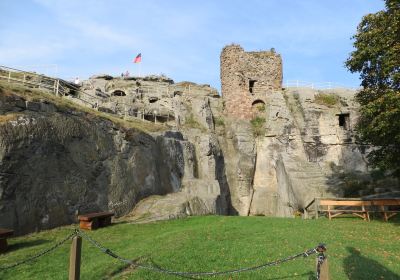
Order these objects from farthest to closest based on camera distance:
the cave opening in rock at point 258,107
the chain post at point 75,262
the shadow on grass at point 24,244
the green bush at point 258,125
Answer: the cave opening in rock at point 258,107 < the green bush at point 258,125 < the shadow on grass at point 24,244 < the chain post at point 75,262

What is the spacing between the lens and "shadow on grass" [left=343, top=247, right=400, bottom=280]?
973 cm

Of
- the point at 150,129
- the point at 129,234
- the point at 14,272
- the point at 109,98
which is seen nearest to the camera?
the point at 14,272

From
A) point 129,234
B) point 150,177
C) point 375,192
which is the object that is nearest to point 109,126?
point 150,177

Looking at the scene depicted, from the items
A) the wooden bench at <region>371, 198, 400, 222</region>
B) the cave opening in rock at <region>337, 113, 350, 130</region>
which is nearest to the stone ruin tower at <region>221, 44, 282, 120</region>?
the cave opening in rock at <region>337, 113, 350, 130</region>

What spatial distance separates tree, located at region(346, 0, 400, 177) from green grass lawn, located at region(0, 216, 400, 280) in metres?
4.19

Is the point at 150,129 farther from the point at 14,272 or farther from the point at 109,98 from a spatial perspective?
the point at 14,272

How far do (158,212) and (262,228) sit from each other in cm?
698

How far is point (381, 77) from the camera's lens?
60.3ft

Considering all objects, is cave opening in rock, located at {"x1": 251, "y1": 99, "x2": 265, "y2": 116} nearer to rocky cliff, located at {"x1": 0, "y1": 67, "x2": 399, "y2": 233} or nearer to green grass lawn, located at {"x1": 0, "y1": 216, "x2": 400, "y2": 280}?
rocky cliff, located at {"x1": 0, "y1": 67, "x2": 399, "y2": 233}

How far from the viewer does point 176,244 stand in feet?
41.8

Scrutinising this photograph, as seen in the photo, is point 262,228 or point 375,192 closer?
point 262,228

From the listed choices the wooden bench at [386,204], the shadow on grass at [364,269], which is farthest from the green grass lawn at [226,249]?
the wooden bench at [386,204]

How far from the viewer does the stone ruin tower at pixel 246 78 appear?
4006cm

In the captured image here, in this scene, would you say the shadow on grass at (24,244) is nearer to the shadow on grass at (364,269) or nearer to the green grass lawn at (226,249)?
the green grass lawn at (226,249)
